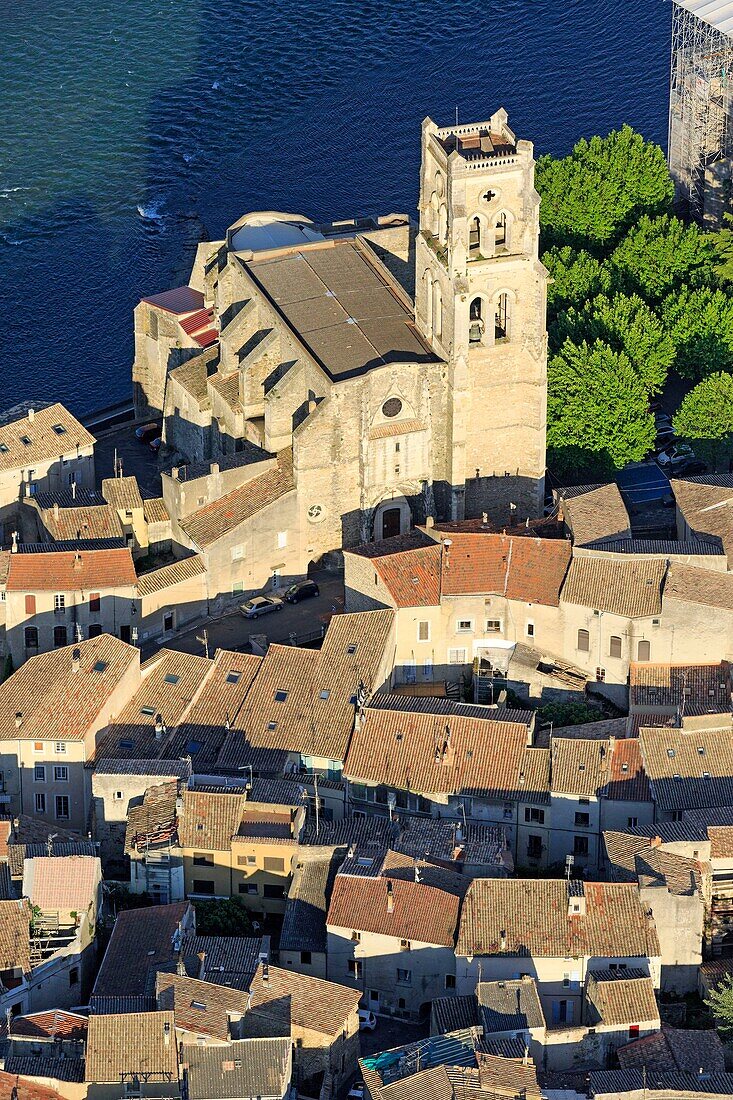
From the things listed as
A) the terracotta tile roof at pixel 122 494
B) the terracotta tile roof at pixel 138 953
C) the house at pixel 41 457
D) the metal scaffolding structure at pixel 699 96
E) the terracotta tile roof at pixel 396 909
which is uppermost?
the metal scaffolding structure at pixel 699 96

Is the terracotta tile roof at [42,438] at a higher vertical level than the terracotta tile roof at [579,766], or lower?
higher

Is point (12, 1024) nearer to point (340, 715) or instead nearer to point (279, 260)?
point (340, 715)

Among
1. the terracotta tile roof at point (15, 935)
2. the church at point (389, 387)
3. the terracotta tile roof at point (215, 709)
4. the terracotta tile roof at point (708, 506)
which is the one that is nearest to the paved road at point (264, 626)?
the church at point (389, 387)

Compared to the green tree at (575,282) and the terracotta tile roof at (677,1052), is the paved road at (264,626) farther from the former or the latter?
the terracotta tile roof at (677,1052)

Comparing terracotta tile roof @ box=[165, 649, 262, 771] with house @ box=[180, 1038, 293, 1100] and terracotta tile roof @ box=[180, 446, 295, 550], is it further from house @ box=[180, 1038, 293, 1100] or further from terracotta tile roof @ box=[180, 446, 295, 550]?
house @ box=[180, 1038, 293, 1100]

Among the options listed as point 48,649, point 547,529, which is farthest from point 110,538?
point 547,529

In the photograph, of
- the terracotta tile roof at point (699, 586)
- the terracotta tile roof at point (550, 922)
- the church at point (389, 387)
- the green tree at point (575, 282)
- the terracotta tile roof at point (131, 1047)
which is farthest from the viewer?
the green tree at point (575, 282)
